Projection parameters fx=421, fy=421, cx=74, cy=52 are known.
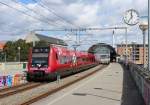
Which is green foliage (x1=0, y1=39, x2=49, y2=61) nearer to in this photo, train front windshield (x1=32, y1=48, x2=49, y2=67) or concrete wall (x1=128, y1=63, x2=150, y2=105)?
train front windshield (x1=32, y1=48, x2=49, y2=67)

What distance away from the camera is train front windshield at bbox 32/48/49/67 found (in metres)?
33.6

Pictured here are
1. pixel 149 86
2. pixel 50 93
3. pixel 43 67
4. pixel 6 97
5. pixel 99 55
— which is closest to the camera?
pixel 149 86

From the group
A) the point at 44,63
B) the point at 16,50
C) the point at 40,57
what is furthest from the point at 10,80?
the point at 16,50

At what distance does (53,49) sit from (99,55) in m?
69.4

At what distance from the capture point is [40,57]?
34.0 meters

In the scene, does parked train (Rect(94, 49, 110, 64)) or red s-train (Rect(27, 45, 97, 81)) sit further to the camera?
parked train (Rect(94, 49, 110, 64))

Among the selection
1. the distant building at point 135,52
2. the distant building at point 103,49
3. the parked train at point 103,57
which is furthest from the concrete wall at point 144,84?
the distant building at point 103,49

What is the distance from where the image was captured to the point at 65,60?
130 feet

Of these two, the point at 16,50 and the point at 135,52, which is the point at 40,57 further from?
the point at 16,50

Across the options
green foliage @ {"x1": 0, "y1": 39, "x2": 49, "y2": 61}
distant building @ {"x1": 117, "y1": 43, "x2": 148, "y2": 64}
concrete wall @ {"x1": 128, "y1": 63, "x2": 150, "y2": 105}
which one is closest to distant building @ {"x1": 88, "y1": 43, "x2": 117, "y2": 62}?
green foliage @ {"x1": 0, "y1": 39, "x2": 49, "y2": 61}

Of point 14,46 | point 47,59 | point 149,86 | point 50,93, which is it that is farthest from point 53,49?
point 14,46

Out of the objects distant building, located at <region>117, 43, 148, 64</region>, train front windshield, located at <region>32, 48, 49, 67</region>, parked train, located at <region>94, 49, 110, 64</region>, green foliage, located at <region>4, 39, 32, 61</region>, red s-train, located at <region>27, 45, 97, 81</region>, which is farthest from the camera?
green foliage, located at <region>4, 39, 32, 61</region>

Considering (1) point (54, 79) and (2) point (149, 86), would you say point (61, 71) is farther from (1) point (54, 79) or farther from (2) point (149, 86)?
(2) point (149, 86)

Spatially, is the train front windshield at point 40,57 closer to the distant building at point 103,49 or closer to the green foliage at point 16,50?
the green foliage at point 16,50
